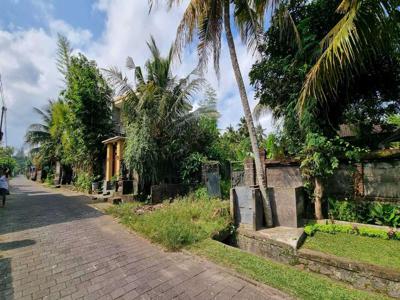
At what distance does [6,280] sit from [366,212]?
7.68m

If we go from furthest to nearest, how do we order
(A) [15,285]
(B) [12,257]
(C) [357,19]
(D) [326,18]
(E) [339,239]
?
(D) [326,18] < (E) [339,239] < (C) [357,19] < (B) [12,257] < (A) [15,285]

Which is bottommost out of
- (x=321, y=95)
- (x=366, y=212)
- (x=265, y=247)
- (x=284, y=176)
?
(x=265, y=247)

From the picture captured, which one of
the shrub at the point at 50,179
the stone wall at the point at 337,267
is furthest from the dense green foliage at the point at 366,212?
the shrub at the point at 50,179

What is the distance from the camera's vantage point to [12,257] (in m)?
4.11

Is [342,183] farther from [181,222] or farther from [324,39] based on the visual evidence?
[181,222]

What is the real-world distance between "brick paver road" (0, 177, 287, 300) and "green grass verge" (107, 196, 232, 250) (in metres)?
0.30

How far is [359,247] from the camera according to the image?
182 inches

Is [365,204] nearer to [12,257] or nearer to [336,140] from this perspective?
[336,140]

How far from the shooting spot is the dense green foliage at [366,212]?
5.25 meters

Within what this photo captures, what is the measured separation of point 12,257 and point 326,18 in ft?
32.0

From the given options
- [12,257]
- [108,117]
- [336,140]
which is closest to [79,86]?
[108,117]

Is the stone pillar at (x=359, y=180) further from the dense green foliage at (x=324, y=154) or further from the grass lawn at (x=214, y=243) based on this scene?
the grass lawn at (x=214, y=243)

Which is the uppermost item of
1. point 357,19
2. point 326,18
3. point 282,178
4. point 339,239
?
point 326,18

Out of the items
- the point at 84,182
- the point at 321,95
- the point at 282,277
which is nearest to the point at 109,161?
the point at 84,182
